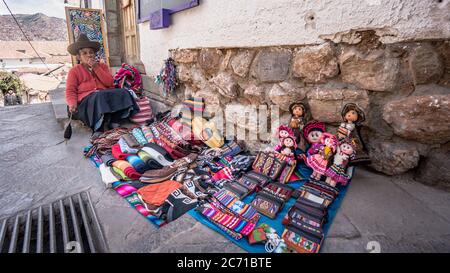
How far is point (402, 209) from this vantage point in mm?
1371

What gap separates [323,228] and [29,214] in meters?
1.75

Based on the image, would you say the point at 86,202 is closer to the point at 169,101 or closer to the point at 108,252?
the point at 108,252

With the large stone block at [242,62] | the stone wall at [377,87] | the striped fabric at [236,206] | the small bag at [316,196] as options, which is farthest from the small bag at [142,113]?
the small bag at [316,196]

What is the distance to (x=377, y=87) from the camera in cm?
158

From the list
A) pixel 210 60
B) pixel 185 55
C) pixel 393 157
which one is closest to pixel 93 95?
pixel 185 55

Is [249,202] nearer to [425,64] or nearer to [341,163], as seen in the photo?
[341,163]

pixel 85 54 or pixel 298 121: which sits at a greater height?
pixel 85 54

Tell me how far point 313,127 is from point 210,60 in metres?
1.29

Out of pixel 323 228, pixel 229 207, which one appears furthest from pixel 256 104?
pixel 323 228

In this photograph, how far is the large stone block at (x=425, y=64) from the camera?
4.57 feet

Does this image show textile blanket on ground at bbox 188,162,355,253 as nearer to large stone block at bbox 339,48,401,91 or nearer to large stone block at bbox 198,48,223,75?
large stone block at bbox 339,48,401,91

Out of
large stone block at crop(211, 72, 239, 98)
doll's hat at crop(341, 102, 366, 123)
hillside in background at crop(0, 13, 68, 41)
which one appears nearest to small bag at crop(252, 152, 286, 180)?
doll's hat at crop(341, 102, 366, 123)

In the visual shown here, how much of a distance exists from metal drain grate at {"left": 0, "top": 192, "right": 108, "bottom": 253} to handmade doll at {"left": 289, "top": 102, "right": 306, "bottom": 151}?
147cm

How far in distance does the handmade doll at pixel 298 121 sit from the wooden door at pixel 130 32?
358cm
